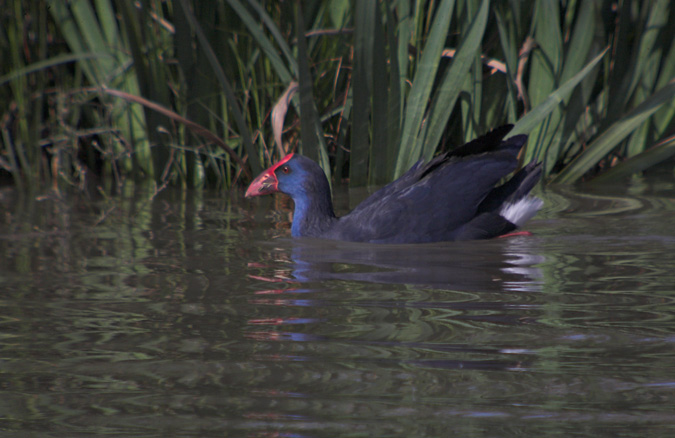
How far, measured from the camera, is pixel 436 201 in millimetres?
4105

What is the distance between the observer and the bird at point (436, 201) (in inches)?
158

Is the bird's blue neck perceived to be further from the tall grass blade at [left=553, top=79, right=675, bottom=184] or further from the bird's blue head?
the tall grass blade at [left=553, top=79, right=675, bottom=184]

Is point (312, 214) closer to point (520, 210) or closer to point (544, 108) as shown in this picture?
point (520, 210)

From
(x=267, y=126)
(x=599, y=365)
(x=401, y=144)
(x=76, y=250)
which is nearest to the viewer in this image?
(x=599, y=365)

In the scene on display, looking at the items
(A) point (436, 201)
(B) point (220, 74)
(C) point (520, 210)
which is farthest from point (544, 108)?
(B) point (220, 74)

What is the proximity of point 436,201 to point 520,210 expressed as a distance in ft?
1.59

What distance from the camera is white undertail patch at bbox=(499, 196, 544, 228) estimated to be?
168 inches

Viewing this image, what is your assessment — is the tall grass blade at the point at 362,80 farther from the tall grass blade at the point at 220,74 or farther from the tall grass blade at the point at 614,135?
the tall grass blade at the point at 614,135

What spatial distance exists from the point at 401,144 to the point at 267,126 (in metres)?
1.04

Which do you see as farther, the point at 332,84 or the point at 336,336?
the point at 332,84

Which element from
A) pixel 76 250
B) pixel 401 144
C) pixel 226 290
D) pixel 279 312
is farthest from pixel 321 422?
pixel 401 144

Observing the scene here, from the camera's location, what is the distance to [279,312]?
2.53 metres

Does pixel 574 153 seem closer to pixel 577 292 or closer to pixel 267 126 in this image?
pixel 267 126

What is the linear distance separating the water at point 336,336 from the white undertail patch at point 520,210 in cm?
31
